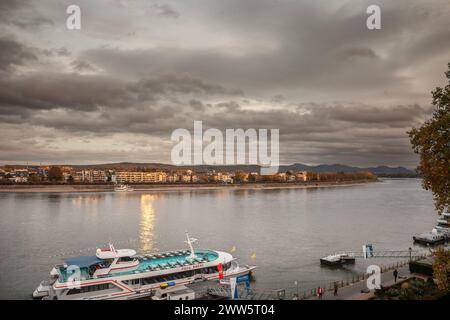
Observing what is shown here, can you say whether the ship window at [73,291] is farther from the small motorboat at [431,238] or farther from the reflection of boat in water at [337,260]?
the small motorboat at [431,238]

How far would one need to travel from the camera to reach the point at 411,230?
59844 mm

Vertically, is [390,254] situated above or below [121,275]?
below

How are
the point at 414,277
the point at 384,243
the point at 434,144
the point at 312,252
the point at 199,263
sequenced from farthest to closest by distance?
the point at 384,243
the point at 312,252
the point at 199,263
the point at 414,277
the point at 434,144

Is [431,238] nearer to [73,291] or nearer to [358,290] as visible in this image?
[358,290]

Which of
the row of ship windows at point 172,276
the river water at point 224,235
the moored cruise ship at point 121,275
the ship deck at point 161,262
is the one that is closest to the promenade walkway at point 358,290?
the river water at point 224,235

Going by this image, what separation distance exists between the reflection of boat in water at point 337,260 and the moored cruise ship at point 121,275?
402 inches

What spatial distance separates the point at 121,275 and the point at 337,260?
21304 millimetres

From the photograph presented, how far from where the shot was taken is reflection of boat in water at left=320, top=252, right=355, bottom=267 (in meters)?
38.0

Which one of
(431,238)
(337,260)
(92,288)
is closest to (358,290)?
(337,260)

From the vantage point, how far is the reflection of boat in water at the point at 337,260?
3800cm

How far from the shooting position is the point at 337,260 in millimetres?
38312
